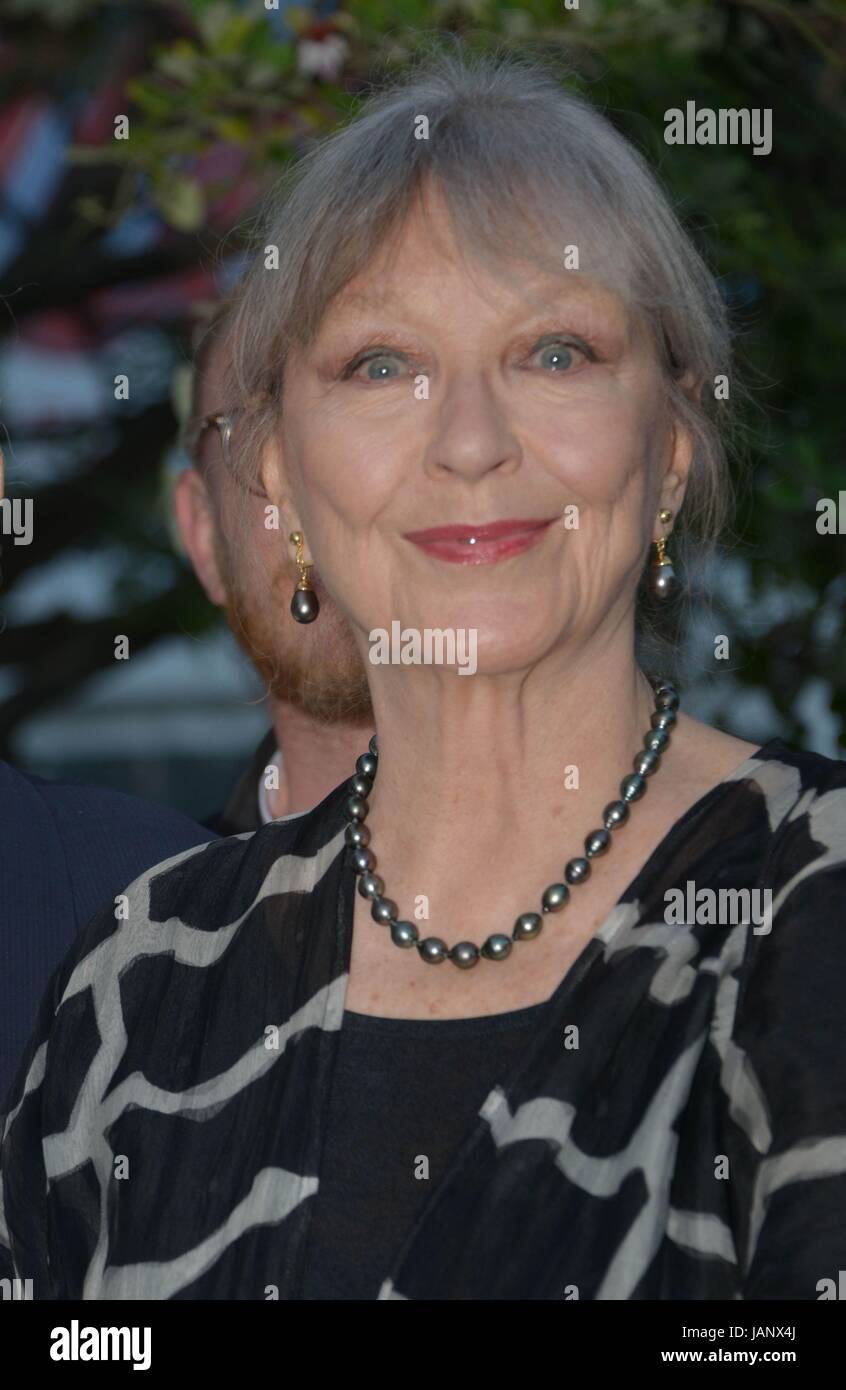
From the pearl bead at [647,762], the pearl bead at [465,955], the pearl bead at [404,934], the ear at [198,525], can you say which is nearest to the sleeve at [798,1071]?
the pearl bead at [647,762]

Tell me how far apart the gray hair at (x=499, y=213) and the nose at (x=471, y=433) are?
15cm

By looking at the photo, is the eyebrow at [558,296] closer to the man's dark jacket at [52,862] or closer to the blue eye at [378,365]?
the blue eye at [378,365]

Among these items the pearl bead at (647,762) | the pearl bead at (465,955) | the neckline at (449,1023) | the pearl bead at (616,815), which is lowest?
the neckline at (449,1023)

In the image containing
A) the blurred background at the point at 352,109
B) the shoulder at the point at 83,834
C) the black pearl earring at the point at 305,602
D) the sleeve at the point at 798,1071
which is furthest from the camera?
the blurred background at the point at 352,109

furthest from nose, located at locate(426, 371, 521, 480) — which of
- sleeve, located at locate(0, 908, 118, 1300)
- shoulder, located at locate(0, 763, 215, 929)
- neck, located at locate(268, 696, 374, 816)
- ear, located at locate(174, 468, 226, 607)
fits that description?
ear, located at locate(174, 468, 226, 607)

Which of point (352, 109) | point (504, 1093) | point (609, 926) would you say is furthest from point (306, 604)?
point (352, 109)

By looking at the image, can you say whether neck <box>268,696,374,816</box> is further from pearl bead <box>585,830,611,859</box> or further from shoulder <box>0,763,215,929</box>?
pearl bead <box>585,830,611,859</box>

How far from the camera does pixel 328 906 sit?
2.44 metres

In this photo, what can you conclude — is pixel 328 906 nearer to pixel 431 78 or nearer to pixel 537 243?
pixel 537 243

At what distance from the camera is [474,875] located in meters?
2.37

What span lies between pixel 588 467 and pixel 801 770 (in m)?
0.40

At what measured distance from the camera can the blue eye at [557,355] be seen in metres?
2.26

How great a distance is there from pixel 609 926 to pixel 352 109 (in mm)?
1650

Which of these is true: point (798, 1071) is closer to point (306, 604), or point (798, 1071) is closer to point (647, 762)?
point (647, 762)
